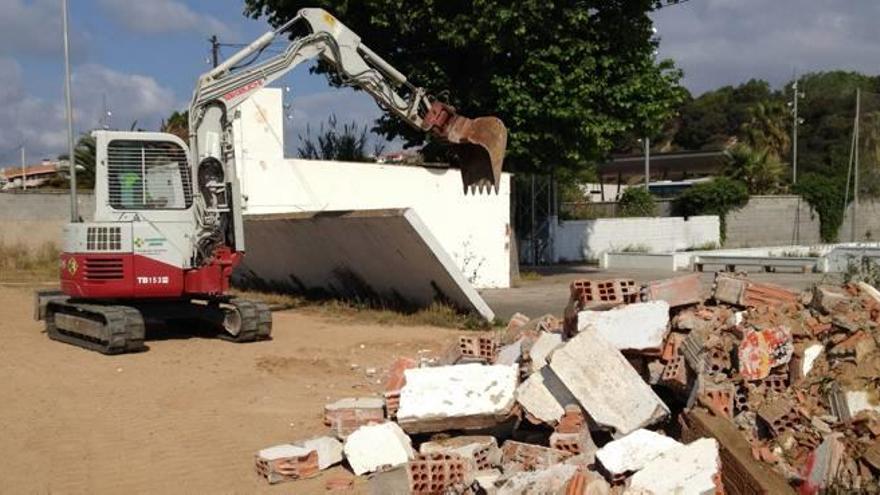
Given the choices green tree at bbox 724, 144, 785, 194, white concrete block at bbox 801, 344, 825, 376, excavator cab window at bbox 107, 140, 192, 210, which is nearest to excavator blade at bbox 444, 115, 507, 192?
excavator cab window at bbox 107, 140, 192, 210

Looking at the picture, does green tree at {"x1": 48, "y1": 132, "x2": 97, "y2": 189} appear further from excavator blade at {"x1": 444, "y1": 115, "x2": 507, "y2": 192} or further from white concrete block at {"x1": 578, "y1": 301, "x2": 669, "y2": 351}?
white concrete block at {"x1": 578, "y1": 301, "x2": 669, "y2": 351}

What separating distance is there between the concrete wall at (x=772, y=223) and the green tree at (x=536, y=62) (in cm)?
1653

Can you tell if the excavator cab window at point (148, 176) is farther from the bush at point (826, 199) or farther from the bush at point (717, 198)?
the bush at point (826, 199)

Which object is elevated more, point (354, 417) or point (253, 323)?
point (253, 323)

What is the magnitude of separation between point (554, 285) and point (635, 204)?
1516 centimetres

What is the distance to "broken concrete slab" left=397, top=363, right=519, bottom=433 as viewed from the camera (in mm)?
7445

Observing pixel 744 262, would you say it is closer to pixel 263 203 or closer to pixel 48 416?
pixel 263 203

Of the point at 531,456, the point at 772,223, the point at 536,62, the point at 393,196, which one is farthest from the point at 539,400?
the point at 772,223

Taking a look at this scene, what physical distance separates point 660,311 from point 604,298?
2.70 feet

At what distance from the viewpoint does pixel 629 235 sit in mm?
33531

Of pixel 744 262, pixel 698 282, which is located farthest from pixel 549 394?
pixel 744 262

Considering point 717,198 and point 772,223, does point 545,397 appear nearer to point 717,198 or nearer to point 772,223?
point 717,198

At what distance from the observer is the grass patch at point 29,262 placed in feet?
86.9

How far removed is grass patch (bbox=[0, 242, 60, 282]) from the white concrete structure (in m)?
7.96
